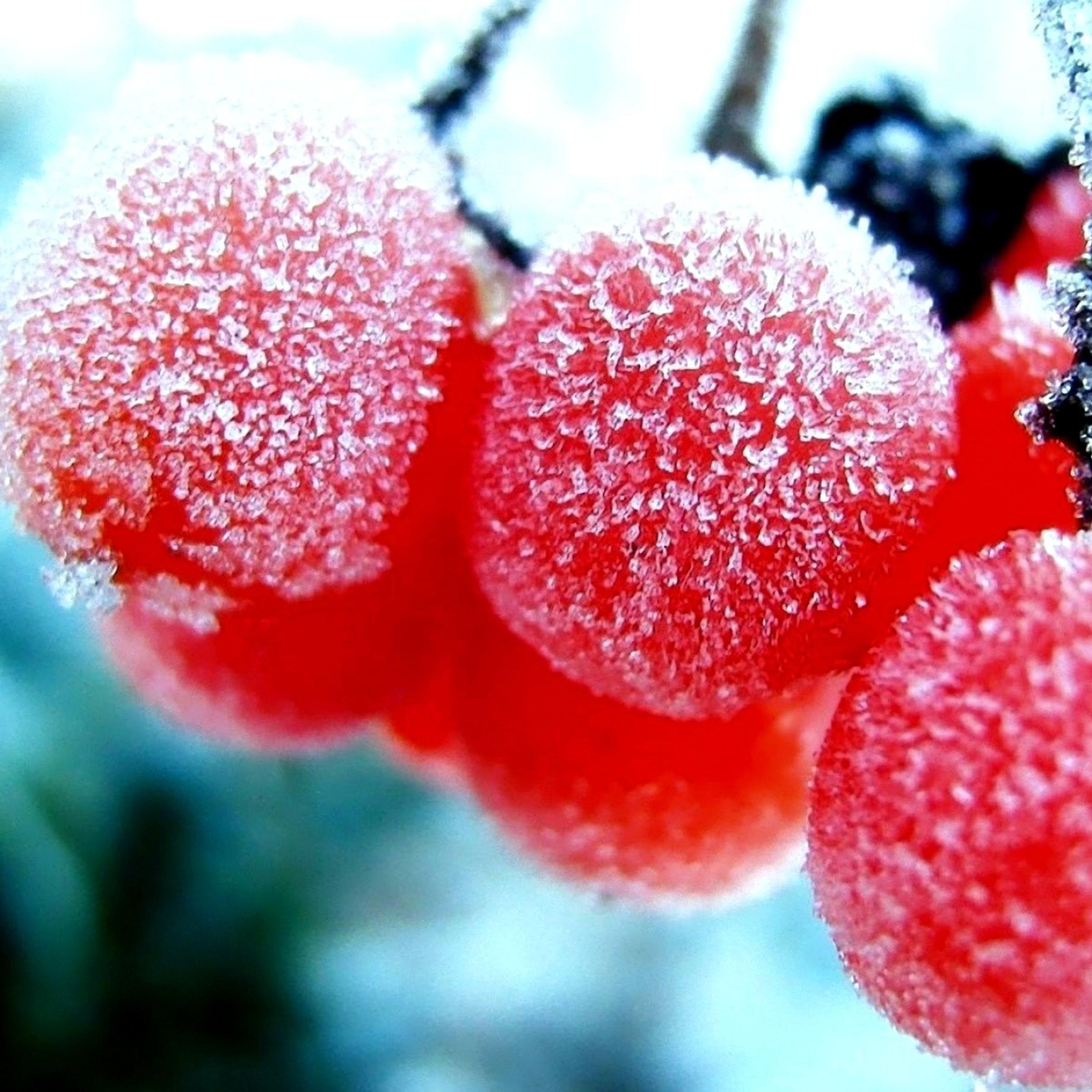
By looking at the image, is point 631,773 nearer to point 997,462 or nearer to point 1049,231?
point 997,462

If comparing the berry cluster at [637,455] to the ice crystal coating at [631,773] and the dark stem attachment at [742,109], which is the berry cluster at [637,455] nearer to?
the ice crystal coating at [631,773]

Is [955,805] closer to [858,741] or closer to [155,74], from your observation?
[858,741]

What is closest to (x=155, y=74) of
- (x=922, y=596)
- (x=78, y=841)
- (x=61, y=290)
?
(x=61, y=290)

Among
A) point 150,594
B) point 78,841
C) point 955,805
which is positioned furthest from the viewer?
point 78,841

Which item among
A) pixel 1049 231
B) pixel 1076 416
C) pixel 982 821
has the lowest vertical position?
pixel 982 821

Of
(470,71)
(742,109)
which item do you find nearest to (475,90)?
(470,71)

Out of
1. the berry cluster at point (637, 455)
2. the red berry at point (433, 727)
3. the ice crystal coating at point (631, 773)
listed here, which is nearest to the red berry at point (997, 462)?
the berry cluster at point (637, 455)

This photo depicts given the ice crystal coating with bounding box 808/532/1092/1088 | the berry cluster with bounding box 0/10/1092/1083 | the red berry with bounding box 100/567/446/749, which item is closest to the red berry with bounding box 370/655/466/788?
the red berry with bounding box 100/567/446/749
